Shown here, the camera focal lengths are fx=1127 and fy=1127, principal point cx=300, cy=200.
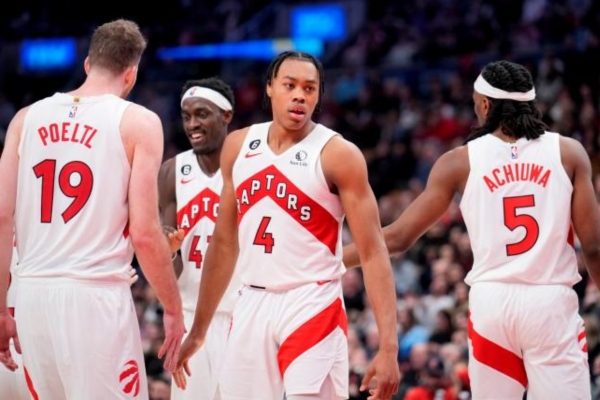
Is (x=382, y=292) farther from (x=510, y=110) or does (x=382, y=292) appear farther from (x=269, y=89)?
(x=510, y=110)

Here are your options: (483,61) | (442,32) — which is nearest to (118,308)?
(483,61)

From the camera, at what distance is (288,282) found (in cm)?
653

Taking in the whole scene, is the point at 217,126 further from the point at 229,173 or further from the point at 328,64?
the point at 328,64

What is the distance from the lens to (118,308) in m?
6.36

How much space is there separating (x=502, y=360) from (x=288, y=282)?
1.40m

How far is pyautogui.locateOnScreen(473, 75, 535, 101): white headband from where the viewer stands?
720 centimetres

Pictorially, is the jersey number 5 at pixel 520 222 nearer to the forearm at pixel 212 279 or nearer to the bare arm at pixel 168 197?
the forearm at pixel 212 279

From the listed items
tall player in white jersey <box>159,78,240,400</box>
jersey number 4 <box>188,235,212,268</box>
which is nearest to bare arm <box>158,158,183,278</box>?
tall player in white jersey <box>159,78,240,400</box>

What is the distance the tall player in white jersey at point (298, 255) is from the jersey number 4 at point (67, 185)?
36.7 inches

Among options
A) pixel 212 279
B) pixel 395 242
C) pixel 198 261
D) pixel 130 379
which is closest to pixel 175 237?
pixel 212 279

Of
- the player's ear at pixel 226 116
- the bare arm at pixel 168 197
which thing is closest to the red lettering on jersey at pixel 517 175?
the player's ear at pixel 226 116

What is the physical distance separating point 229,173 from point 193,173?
1910 millimetres

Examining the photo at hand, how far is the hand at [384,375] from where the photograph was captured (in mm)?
6160

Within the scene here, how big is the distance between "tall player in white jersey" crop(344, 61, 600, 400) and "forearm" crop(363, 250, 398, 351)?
2.35ft
